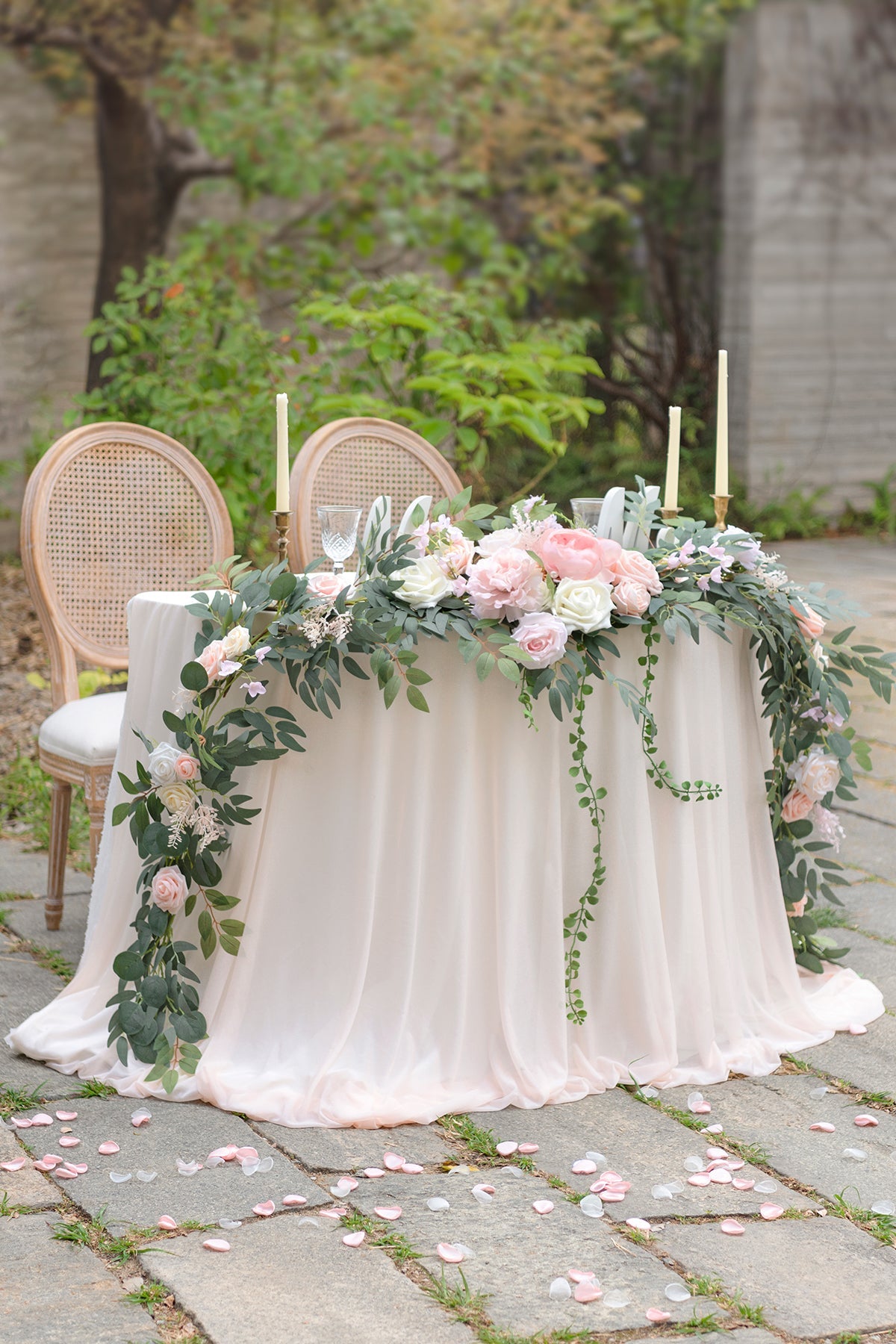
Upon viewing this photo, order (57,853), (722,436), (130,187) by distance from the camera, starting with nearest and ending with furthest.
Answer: (722,436)
(57,853)
(130,187)

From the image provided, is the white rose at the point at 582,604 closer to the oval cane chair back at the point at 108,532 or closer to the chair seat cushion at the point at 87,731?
the chair seat cushion at the point at 87,731

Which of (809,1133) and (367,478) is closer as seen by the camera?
(809,1133)

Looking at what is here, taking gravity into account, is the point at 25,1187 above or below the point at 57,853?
below

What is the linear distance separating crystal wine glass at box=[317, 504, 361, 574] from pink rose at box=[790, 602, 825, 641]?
0.75 metres

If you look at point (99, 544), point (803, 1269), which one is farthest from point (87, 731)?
point (803, 1269)

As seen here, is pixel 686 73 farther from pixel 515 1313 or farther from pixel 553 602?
pixel 515 1313

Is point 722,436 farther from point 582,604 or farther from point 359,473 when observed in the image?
point 359,473

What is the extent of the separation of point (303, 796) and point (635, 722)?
536mm

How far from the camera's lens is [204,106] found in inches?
265

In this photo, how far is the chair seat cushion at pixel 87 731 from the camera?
2.93 meters

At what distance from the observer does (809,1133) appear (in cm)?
230

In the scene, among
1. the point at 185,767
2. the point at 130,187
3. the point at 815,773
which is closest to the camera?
the point at 185,767

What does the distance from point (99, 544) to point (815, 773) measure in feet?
5.28

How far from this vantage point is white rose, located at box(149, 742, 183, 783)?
235cm
